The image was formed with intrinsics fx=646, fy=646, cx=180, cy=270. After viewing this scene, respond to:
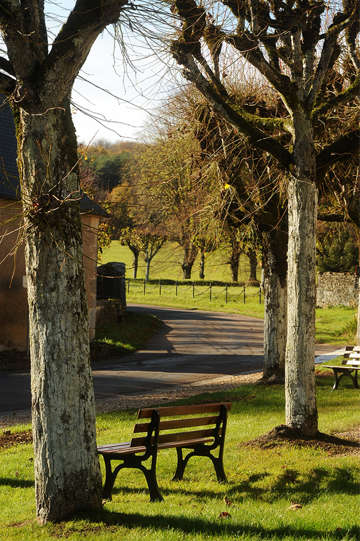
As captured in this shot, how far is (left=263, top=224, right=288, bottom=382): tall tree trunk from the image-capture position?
14453 millimetres

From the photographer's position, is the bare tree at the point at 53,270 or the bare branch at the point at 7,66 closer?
the bare tree at the point at 53,270

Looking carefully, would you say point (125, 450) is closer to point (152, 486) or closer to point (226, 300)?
point (152, 486)

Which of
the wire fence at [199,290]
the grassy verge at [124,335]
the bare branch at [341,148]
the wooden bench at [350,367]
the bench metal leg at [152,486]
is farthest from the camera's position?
the wire fence at [199,290]

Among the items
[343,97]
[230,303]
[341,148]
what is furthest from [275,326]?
[230,303]

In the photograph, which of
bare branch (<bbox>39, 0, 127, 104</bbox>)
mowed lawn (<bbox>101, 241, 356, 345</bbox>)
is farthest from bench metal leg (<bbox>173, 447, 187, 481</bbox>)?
mowed lawn (<bbox>101, 241, 356, 345</bbox>)

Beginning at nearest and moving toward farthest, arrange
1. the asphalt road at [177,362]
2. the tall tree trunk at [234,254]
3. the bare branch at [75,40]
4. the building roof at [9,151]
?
the bare branch at [75,40] → the asphalt road at [177,362] → the tall tree trunk at [234,254] → the building roof at [9,151]

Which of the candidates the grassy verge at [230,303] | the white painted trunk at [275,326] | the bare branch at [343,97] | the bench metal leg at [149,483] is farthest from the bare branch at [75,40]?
the grassy verge at [230,303]

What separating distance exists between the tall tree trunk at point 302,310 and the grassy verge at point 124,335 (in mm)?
13760

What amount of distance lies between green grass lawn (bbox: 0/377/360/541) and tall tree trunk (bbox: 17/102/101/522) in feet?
1.01

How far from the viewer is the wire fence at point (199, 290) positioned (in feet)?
153

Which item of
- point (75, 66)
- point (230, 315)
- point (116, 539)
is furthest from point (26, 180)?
point (230, 315)

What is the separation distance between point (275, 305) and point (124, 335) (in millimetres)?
11978

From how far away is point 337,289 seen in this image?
4034 centimetres

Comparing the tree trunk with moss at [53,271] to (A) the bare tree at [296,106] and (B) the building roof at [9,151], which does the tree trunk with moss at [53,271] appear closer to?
(A) the bare tree at [296,106]
